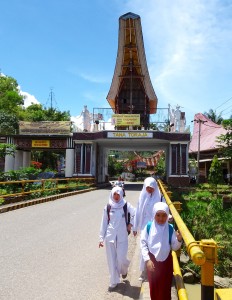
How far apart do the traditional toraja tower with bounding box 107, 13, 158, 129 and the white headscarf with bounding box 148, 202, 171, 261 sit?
26.2m

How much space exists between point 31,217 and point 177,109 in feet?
59.1

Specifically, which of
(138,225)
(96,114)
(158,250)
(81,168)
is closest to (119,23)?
(96,114)

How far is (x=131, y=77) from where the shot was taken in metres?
31.0

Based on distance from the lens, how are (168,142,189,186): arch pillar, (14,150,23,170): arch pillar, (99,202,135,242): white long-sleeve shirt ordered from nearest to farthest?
(99,202,135,242): white long-sleeve shirt
(168,142,189,186): arch pillar
(14,150,23,170): arch pillar

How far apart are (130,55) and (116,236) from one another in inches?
1047

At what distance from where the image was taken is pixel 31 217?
11344 millimetres

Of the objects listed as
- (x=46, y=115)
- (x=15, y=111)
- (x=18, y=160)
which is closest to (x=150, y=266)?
(x=18, y=160)

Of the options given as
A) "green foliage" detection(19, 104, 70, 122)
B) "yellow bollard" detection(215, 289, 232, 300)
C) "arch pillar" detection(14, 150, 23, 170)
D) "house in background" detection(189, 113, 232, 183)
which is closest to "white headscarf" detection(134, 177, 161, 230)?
"yellow bollard" detection(215, 289, 232, 300)

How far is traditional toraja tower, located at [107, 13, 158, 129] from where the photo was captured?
2824cm

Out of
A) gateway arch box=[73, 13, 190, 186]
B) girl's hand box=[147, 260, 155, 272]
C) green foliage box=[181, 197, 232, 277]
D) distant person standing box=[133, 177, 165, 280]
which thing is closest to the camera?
girl's hand box=[147, 260, 155, 272]

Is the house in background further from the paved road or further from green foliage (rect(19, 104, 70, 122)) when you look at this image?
the paved road

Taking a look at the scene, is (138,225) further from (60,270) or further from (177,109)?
(177,109)

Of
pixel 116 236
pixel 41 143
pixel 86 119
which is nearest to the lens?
pixel 116 236

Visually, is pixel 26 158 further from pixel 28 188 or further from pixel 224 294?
pixel 224 294
